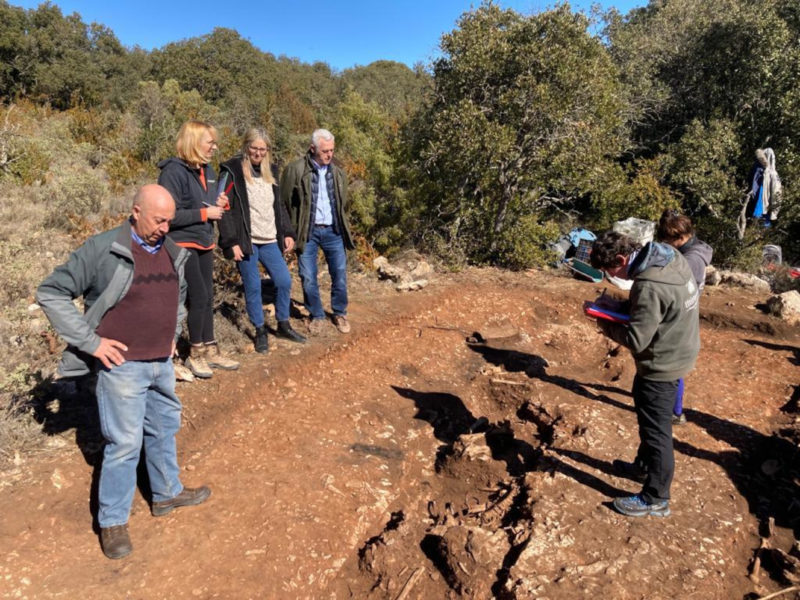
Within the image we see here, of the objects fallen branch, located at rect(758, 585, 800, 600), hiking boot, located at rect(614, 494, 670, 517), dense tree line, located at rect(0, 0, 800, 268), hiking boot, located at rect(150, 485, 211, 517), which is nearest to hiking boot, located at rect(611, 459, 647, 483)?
hiking boot, located at rect(614, 494, 670, 517)

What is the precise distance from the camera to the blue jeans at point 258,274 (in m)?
4.78

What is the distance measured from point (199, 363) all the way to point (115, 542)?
1828 mm

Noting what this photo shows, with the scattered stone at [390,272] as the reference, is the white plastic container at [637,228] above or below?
above

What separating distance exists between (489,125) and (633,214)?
3686 millimetres

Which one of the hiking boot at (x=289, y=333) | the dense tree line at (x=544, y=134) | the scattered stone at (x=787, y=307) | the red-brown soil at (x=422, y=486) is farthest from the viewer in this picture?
the dense tree line at (x=544, y=134)

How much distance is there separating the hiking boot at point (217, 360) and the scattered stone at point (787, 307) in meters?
6.72

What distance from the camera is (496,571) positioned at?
117 inches

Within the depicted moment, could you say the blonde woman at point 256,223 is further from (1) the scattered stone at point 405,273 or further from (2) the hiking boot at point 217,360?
(1) the scattered stone at point 405,273

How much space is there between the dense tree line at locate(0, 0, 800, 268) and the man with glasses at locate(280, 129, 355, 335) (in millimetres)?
3260

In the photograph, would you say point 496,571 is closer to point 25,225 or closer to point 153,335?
point 153,335

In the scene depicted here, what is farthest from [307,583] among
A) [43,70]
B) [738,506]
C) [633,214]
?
[43,70]

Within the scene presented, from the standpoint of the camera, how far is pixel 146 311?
268cm

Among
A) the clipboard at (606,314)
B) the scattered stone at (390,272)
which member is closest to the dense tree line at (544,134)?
the scattered stone at (390,272)

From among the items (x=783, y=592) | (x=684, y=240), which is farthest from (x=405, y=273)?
(x=783, y=592)
